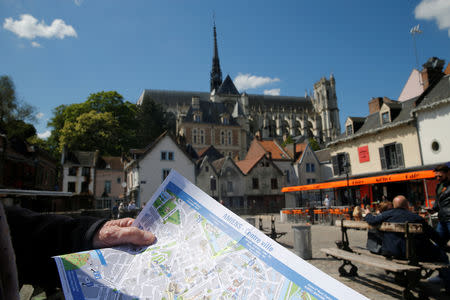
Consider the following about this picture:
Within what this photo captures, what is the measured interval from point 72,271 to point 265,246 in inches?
30.5

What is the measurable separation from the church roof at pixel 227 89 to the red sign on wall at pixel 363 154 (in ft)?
218

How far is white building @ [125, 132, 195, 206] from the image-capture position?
30.1 metres

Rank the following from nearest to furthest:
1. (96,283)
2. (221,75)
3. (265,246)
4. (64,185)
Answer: (96,283)
(265,246)
(64,185)
(221,75)

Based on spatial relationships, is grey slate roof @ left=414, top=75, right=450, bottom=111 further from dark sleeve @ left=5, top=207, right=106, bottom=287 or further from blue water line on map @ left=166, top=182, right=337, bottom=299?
dark sleeve @ left=5, top=207, right=106, bottom=287

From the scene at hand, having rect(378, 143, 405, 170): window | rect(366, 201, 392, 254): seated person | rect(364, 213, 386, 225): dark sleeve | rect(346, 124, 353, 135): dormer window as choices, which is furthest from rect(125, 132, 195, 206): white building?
rect(364, 213, 386, 225): dark sleeve

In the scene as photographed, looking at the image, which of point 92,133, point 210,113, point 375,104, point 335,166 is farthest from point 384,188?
point 210,113

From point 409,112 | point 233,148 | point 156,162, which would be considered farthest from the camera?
point 233,148

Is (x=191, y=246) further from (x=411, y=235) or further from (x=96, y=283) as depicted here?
(x=411, y=235)

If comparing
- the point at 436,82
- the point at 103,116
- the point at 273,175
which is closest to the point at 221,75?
the point at 103,116

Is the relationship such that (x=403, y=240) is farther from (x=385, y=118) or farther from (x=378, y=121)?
(x=378, y=121)

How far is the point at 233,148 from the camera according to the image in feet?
208

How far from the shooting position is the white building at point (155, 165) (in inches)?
1185

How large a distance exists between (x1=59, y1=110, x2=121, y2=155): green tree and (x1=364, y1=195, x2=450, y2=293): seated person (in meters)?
42.9

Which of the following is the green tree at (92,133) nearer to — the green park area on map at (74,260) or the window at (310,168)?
the window at (310,168)
